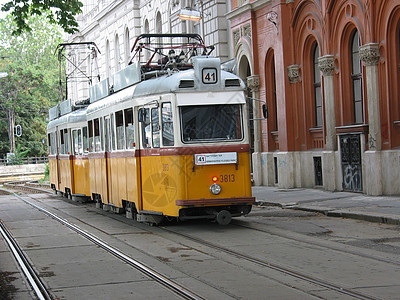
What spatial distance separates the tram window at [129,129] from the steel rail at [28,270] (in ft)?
10.5

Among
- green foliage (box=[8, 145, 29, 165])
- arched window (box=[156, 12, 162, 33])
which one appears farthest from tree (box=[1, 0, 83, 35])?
green foliage (box=[8, 145, 29, 165])

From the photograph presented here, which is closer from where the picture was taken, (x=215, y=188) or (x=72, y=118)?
(x=215, y=188)

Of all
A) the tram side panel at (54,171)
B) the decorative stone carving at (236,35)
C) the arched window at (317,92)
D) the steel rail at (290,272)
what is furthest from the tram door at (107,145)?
the decorative stone carving at (236,35)

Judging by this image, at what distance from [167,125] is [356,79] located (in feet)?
30.6

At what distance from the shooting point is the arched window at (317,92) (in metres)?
24.2

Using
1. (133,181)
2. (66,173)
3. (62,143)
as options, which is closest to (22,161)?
(62,143)

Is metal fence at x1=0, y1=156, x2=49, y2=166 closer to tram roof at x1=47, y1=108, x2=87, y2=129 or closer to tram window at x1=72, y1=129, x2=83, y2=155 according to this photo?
tram roof at x1=47, y1=108, x2=87, y2=129

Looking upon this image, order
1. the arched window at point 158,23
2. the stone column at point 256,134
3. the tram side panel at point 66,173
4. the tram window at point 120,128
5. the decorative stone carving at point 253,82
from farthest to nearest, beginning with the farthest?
the arched window at point 158,23 < the decorative stone carving at point 253,82 < the stone column at point 256,134 < the tram side panel at point 66,173 < the tram window at point 120,128

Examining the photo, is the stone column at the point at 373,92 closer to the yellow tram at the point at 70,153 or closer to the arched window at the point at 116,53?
the yellow tram at the point at 70,153

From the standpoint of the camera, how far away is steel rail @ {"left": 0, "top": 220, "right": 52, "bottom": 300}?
877 cm

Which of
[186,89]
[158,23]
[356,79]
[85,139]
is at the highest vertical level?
[158,23]

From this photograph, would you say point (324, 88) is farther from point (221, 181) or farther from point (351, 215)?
point (221, 181)

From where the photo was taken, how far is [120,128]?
17.0 meters

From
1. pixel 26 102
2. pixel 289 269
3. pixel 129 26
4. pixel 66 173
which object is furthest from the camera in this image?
pixel 26 102
